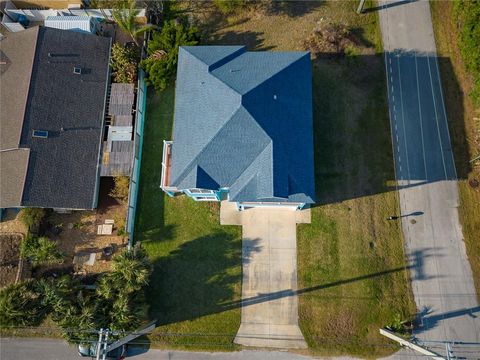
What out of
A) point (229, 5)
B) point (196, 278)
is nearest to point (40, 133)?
point (196, 278)

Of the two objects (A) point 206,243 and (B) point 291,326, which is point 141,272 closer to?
(A) point 206,243

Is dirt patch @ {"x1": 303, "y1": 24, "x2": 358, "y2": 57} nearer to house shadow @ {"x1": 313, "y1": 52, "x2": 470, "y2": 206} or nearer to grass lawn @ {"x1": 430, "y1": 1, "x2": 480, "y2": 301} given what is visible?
house shadow @ {"x1": 313, "y1": 52, "x2": 470, "y2": 206}

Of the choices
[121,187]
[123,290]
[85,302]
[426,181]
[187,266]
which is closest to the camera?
[123,290]

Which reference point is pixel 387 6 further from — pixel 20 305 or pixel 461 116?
pixel 20 305

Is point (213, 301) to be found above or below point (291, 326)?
above

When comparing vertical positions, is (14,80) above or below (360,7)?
below

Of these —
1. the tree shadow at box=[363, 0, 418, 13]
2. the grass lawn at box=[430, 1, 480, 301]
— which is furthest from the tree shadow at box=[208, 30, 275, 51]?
the grass lawn at box=[430, 1, 480, 301]

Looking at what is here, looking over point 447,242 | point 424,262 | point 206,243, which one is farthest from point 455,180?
point 206,243
